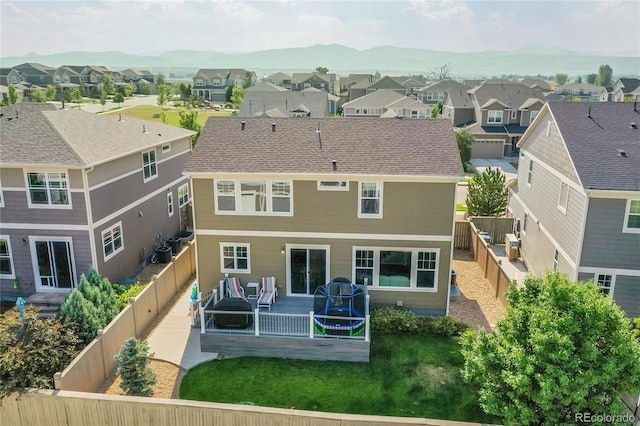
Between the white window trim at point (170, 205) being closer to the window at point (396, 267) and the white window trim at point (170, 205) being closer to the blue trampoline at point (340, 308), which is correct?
the blue trampoline at point (340, 308)

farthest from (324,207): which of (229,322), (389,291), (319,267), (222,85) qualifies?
(222,85)

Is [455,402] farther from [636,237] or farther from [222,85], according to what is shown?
[222,85]

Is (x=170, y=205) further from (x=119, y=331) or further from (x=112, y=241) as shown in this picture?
(x=119, y=331)

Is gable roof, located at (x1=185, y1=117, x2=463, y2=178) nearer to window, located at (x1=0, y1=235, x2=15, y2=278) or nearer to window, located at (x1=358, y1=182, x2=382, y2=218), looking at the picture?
window, located at (x1=358, y1=182, x2=382, y2=218)

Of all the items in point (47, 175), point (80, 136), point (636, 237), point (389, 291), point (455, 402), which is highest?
point (80, 136)

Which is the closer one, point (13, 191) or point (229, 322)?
point (229, 322)

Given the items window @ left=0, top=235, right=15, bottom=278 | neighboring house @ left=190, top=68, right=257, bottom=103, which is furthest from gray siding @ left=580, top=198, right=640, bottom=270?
neighboring house @ left=190, top=68, right=257, bottom=103
